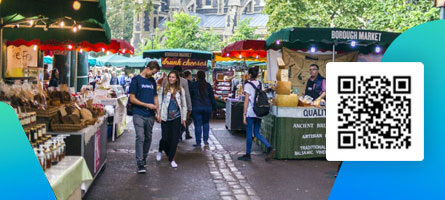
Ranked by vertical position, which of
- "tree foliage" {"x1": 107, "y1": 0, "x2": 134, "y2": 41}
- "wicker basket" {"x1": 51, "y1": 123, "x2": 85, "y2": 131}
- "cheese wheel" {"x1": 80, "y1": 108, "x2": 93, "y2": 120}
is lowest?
"wicker basket" {"x1": 51, "y1": 123, "x2": 85, "y2": 131}

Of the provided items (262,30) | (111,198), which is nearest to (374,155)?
(111,198)

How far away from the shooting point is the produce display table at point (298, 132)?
10195 mm

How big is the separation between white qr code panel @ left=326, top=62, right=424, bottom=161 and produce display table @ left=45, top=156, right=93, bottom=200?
10.4ft

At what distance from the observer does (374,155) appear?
1.87 meters

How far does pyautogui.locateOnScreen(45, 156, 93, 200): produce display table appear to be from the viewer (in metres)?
4.63

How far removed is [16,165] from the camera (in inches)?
100

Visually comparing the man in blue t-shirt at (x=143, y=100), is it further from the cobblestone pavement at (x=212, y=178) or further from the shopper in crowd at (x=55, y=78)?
the shopper in crowd at (x=55, y=78)

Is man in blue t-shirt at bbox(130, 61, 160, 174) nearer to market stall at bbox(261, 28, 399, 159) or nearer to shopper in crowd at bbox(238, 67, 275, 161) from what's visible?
shopper in crowd at bbox(238, 67, 275, 161)

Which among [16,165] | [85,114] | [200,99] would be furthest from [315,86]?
[16,165]

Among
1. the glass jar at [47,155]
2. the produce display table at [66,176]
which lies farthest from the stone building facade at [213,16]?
the glass jar at [47,155]

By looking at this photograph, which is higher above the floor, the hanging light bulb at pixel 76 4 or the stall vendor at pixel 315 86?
the hanging light bulb at pixel 76 4

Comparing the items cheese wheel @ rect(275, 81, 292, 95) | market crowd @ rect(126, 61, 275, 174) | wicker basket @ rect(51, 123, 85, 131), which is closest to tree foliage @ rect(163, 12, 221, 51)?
cheese wheel @ rect(275, 81, 292, 95)

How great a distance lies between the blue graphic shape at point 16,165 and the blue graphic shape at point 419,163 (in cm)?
145

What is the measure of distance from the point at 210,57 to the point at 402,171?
19451mm
